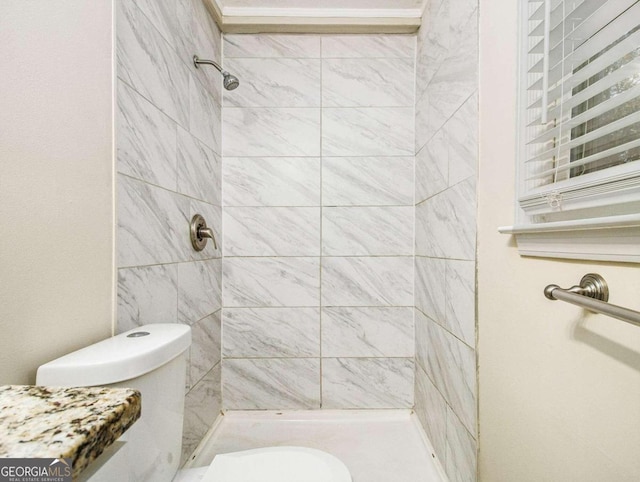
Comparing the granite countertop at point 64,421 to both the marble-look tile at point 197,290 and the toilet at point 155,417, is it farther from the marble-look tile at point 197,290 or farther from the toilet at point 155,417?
the marble-look tile at point 197,290

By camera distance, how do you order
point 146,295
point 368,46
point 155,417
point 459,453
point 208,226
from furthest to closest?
point 368,46 < point 208,226 < point 459,453 < point 146,295 < point 155,417

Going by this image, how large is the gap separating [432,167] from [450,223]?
1.16 ft

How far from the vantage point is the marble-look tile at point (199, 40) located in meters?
1.38

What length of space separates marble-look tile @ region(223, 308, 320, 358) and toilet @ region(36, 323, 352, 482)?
30.2 inches

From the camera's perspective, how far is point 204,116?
1.61 metres

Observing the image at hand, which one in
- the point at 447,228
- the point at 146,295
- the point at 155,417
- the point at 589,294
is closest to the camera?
the point at 589,294

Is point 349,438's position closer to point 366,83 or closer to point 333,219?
point 333,219

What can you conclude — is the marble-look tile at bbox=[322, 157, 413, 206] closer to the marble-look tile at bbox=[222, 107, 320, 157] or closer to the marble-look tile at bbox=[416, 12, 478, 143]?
the marble-look tile at bbox=[222, 107, 320, 157]

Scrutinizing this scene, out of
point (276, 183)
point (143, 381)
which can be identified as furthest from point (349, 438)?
point (276, 183)

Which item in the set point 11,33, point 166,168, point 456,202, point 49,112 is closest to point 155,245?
point 166,168

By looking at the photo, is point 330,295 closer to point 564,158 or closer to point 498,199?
point 498,199

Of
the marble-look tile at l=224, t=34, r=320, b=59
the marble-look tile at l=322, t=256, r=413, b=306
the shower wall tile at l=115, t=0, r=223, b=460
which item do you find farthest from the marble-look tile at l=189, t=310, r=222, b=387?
the marble-look tile at l=224, t=34, r=320, b=59

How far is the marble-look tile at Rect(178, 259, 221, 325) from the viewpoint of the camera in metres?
1.37

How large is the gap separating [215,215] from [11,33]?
3.70ft
